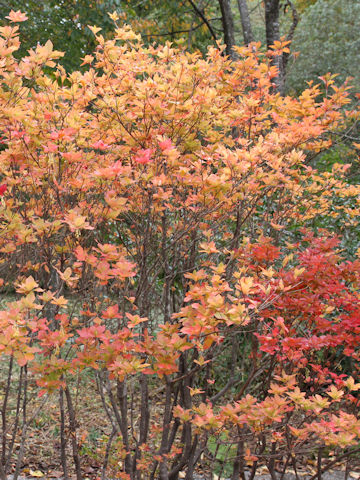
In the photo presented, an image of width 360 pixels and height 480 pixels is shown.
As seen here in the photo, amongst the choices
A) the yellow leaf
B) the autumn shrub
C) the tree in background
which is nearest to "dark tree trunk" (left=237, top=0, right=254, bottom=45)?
the autumn shrub

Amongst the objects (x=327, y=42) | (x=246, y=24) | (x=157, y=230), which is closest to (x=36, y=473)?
(x=157, y=230)

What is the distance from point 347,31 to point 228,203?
49.9 ft

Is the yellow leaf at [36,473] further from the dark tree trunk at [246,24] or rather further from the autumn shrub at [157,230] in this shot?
the dark tree trunk at [246,24]

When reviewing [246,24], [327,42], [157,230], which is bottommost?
[157,230]

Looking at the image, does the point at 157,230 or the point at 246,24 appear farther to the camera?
the point at 246,24

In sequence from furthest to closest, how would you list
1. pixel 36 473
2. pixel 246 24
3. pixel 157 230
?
pixel 246 24
pixel 36 473
pixel 157 230

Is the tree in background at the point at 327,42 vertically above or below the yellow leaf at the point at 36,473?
above

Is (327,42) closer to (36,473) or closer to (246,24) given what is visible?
(246,24)

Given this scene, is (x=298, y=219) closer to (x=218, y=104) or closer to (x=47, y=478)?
(x=218, y=104)

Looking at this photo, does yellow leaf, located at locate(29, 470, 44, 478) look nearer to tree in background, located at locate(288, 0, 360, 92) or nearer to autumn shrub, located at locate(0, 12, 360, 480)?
autumn shrub, located at locate(0, 12, 360, 480)

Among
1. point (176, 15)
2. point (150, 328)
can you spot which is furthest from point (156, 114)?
point (176, 15)

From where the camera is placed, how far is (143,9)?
8562mm

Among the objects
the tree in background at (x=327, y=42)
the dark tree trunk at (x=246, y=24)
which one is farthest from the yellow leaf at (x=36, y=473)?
the tree in background at (x=327, y=42)

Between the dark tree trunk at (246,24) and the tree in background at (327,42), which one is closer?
the dark tree trunk at (246,24)
